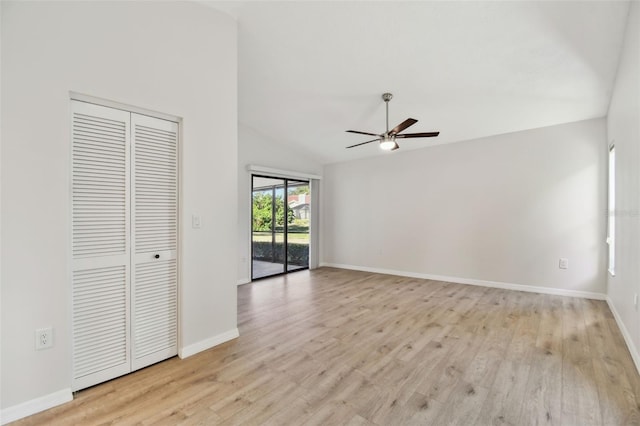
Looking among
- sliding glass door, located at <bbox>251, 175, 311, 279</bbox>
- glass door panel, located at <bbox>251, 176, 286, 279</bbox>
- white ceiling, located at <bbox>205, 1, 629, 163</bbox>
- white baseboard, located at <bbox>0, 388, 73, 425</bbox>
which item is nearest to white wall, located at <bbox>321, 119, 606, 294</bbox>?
white ceiling, located at <bbox>205, 1, 629, 163</bbox>

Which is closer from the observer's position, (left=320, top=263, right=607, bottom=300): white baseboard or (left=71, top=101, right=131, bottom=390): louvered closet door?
(left=71, top=101, right=131, bottom=390): louvered closet door

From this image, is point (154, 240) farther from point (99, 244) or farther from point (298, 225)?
point (298, 225)

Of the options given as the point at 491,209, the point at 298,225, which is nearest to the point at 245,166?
the point at 298,225

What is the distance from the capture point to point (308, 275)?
5.89 metres

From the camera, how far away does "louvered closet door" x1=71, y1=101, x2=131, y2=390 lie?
1.97 meters

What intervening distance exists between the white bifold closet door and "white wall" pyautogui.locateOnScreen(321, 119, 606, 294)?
445 cm

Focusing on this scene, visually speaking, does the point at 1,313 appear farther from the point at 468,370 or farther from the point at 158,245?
the point at 468,370

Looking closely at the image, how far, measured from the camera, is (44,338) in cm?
178

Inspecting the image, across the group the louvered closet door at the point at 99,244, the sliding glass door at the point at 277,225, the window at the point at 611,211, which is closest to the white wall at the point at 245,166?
the sliding glass door at the point at 277,225

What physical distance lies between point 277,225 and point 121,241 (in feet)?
12.5

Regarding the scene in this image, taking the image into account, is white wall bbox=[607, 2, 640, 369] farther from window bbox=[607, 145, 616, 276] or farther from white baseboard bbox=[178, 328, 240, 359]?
white baseboard bbox=[178, 328, 240, 359]

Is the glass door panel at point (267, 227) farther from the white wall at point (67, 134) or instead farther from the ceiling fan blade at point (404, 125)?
the ceiling fan blade at point (404, 125)

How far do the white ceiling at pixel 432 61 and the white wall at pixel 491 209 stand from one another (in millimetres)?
505

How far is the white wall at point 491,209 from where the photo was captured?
13.7 feet
